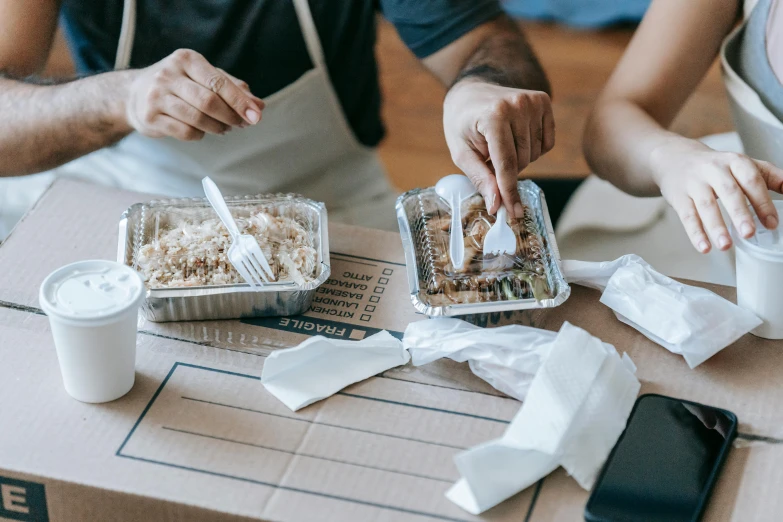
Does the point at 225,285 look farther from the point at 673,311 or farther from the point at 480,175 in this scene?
the point at 673,311

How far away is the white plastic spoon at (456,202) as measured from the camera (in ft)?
3.09

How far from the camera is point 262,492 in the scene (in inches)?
28.8

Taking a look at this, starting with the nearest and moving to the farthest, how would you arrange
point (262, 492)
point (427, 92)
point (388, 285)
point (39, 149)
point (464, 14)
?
point (262, 492) < point (388, 285) < point (39, 149) < point (464, 14) < point (427, 92)

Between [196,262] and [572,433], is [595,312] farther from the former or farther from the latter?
[196,262]

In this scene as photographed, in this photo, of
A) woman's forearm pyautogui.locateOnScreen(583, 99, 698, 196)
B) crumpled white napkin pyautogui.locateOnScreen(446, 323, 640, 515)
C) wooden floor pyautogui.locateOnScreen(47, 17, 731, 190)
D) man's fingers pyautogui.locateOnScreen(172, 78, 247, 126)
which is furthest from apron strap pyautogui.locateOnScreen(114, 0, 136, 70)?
wooden floor pyautogui.locateOnScreen(47, 17, 731, 190)

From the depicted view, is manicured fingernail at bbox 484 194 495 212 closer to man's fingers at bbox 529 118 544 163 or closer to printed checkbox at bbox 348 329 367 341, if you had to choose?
man's fingers at bbox 529 118 544 163

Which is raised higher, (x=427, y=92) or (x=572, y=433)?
(x=572, y=433)

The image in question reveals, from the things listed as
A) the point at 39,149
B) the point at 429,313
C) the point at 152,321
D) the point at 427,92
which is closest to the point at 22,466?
the point at 152,321

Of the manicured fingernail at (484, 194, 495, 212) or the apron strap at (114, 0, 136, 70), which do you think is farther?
the apron strap at (114, 0, 136, 70)

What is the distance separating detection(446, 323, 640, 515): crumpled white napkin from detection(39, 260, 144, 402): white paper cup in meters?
0.34

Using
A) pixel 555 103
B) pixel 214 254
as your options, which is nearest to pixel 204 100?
pixel 214 254

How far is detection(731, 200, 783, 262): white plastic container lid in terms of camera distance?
848mm

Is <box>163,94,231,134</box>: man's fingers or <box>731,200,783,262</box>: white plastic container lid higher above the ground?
<box>163,94,231,134</box>: man's fingers

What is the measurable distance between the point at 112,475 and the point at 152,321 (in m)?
0.22
